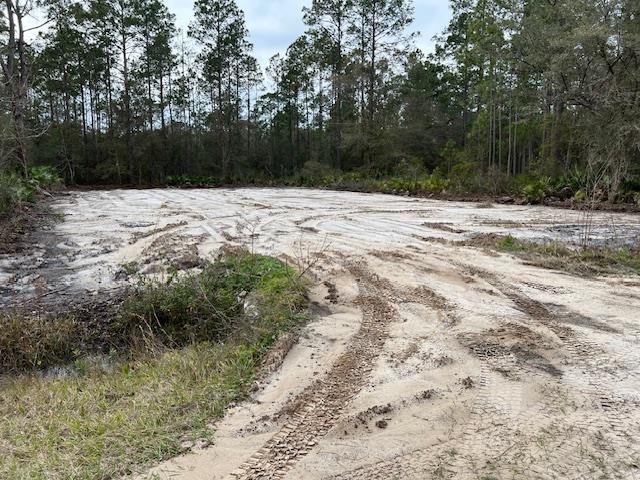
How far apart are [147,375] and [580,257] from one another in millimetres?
4908

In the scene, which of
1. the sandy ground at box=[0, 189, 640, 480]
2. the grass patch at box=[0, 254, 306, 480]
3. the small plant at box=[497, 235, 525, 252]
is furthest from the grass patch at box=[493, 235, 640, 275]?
the grass patch at box=[0, 254, 306, 480]

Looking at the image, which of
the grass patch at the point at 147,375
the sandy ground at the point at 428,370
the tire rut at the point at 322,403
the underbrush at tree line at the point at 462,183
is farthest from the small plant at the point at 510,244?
the grass patch at the point at 147,375

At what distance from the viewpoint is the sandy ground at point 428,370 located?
83.9 inches

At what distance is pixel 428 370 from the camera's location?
2990 mm

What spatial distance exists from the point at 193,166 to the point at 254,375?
92.1ft

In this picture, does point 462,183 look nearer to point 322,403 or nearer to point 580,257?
point 580,257

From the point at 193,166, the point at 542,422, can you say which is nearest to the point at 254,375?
Result: the point at 542,422

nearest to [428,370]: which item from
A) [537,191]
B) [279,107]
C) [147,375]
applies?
[147,375]

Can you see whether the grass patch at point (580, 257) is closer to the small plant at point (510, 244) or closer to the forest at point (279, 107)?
the small plant at point (510, 244)

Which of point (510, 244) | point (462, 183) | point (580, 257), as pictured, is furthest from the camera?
point (462, 183)

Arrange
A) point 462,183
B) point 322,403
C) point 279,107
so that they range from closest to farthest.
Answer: point 322,403 → point 462,183 → point 279,107

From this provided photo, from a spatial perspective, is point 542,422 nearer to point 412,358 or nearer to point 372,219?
point 412,358

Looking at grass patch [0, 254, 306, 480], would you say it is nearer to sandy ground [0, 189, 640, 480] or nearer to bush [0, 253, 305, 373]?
bush [0, 253, 305, 373]

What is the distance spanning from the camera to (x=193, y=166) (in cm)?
2956
